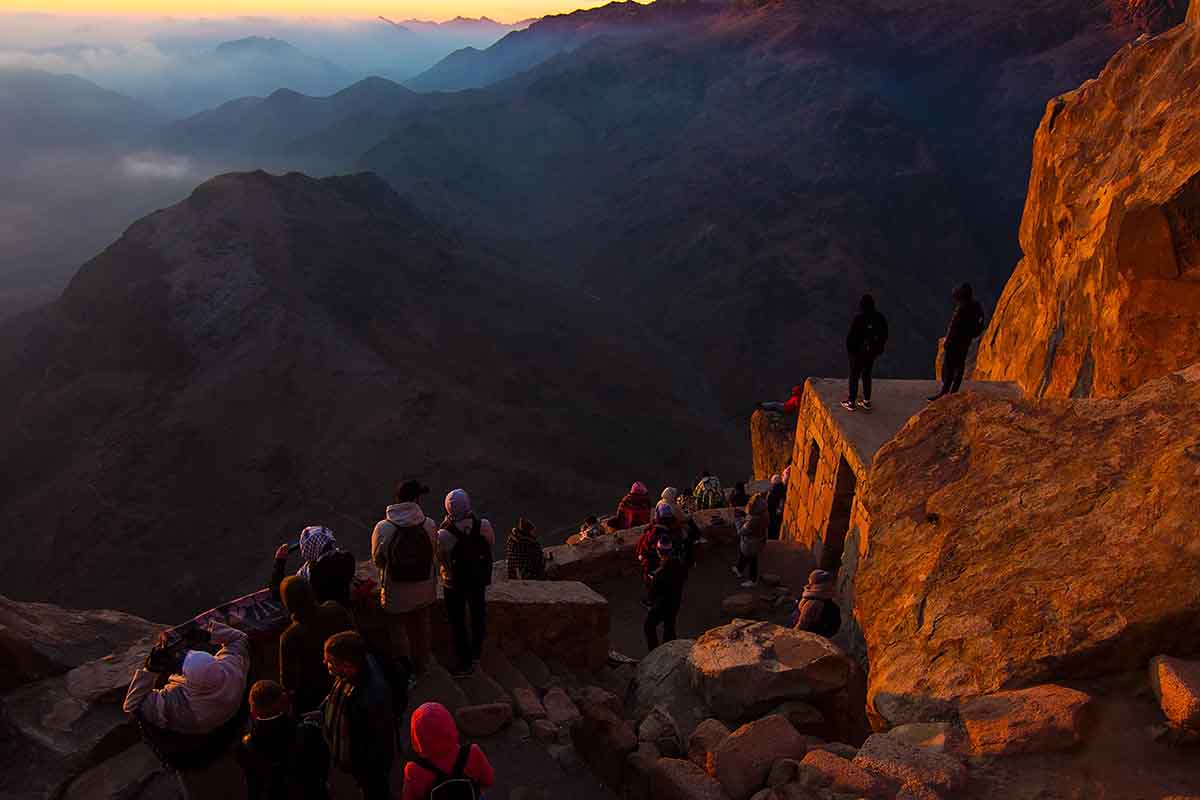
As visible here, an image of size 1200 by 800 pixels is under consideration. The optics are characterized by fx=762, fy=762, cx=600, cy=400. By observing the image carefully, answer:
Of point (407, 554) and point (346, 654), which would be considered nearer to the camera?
point (346, 654)

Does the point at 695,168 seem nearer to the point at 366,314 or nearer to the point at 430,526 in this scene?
the point at 366,314

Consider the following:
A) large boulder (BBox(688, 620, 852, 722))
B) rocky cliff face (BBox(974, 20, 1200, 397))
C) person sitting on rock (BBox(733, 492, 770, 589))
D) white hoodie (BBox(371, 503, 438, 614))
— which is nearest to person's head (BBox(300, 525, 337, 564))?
white hoodie (BBox(371, 503, 438, 614))

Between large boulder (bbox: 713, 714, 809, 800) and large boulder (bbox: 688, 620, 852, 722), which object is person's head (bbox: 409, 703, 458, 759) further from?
large boulder (bbox: 688, 620, 852, 722)

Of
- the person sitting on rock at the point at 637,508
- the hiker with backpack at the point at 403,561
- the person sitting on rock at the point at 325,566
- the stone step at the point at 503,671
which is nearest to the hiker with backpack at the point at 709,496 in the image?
the person sitting on rock at the point at 637,508

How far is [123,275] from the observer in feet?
118

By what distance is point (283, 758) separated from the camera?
3.79 metres

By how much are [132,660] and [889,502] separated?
19.7 ft

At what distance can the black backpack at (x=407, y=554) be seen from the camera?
5.64 meters

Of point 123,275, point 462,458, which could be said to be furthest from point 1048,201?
point 123,275

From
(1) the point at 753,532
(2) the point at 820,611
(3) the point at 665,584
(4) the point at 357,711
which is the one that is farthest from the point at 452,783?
(1) the point at 753,532

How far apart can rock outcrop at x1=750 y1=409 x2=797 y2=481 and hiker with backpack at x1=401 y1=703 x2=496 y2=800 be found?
50.7 feet

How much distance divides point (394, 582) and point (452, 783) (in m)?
2.26

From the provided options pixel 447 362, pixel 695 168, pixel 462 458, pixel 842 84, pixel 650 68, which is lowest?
pixel 462 458

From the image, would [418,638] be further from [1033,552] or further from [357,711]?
[1033,552]
